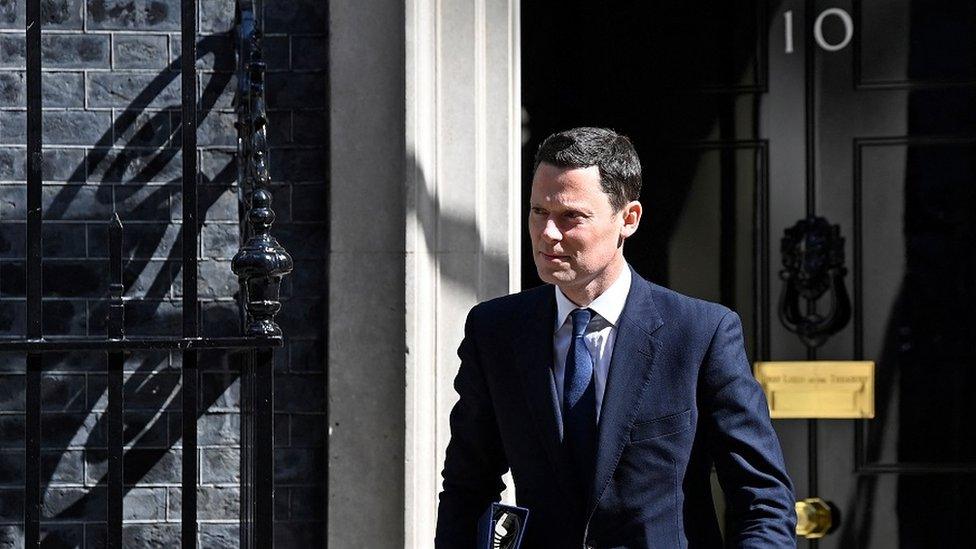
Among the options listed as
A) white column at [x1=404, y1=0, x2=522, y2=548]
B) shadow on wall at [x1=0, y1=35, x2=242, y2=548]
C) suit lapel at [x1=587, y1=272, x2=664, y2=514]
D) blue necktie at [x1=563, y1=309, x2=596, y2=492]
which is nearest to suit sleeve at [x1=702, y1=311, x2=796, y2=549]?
suit lapel at [x1=587, y1=272, x2=664, y2=514]

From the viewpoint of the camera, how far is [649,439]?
9.41 ft

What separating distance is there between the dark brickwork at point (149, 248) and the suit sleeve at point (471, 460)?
1.57m

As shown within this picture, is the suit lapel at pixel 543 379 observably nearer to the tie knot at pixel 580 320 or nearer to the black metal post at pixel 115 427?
the tie knot at pixel 580 320

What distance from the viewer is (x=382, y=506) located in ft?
14.9

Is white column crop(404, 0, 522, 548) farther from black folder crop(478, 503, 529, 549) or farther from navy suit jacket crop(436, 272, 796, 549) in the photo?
black folder crop(478, 503, 529, 549)

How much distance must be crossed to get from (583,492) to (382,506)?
1.73 m

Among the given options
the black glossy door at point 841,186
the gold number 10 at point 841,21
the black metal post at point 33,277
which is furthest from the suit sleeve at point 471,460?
the gold number 10 at point 841,21

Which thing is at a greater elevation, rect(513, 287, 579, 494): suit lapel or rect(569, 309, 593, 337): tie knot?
rect(569, 309, 593, 337): tie knot

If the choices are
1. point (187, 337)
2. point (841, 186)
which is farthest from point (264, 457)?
point (841, 186)

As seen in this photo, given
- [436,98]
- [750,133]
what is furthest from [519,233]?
[750,133]

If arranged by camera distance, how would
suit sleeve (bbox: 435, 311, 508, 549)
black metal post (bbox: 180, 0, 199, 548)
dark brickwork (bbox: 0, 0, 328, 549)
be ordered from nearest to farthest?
1. suit sleeve (bbox: 435, 311, 508, 549)
2. black metal post (bbox: 180, 0, 199, 548)
3. dark brickwork (bbox: 0, 0, 328, 549)

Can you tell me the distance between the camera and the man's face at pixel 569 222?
2.84 metres

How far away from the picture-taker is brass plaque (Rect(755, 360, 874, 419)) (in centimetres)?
497

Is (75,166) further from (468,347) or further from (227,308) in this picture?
(468,347)
